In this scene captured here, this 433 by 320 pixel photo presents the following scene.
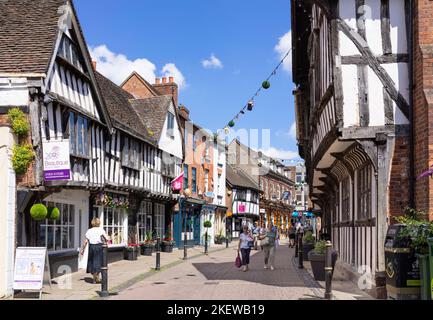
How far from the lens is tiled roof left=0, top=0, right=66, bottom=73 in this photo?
12.6 metres

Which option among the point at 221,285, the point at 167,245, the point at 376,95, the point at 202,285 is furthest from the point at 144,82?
the point at 376,95

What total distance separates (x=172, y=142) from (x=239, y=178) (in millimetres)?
20838

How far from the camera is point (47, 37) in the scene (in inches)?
526

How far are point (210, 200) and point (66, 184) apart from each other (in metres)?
25.0

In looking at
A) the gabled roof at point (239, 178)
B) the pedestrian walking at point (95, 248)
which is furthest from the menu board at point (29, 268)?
the gabled roof at point (239, 178)

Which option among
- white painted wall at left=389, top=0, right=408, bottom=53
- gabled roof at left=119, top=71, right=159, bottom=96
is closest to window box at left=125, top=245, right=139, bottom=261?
gabled roof at left=119, top=71, right=159, bottom=96

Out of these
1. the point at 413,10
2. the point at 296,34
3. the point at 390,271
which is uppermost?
the point at 296,34

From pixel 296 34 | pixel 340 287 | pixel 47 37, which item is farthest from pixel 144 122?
pixel 340 287

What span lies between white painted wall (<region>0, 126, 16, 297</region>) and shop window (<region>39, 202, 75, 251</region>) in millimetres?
2343

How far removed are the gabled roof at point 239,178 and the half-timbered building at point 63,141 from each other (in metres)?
21.5

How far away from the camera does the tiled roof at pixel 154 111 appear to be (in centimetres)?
2573

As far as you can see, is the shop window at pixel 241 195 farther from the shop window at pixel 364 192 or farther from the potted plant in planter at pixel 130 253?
the shop window at pixel 364 192

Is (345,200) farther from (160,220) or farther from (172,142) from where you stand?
(172,142)
